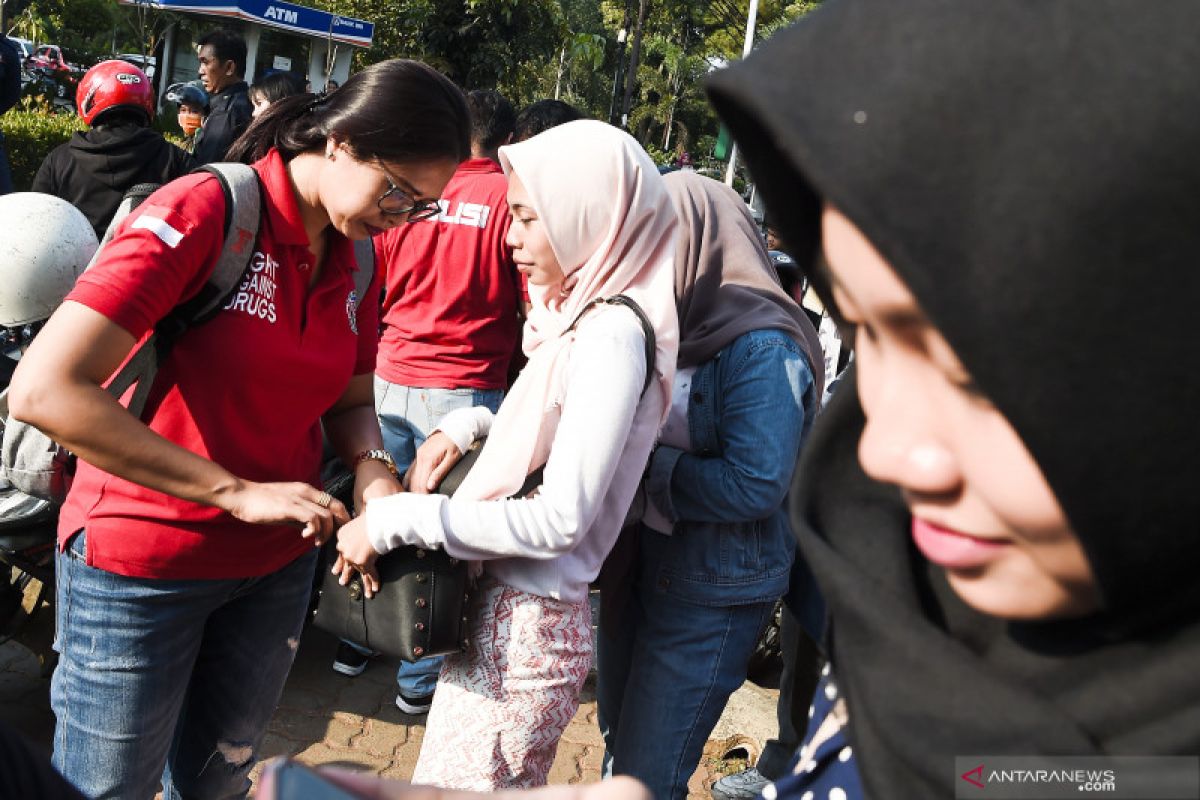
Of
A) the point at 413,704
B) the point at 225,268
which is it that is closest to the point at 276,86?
the point at 413,704

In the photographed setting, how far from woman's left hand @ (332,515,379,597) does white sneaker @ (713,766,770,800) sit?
1907 mm

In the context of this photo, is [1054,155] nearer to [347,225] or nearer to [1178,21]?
[1178,21]

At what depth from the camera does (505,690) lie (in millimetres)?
2166

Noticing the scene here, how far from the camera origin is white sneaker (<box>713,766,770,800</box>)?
3.56 meters

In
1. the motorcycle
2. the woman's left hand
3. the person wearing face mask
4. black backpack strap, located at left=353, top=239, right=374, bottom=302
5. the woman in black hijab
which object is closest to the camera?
the woman in black hijab

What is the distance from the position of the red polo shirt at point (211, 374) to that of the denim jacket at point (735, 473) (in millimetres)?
891

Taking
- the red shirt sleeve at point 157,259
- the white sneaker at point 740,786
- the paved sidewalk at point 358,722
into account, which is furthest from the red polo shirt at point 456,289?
the red shirt sleeve at point 157,259

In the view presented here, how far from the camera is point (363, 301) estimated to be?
8.39 feet

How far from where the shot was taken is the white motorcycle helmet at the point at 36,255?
2707mm

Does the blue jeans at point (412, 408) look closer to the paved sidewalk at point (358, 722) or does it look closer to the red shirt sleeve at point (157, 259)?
the paved sidewalk at point (358, 722)

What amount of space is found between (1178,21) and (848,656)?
1.93 ft

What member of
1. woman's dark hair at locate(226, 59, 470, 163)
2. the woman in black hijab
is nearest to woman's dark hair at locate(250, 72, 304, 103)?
woman's dark hair at locate(226, 59, 470, 163)

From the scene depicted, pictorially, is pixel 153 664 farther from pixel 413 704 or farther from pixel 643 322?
pixel 413 704

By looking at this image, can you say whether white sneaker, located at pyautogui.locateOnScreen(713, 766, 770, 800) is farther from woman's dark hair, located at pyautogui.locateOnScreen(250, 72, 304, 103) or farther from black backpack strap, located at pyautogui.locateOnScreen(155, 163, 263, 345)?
woman's dark hair, located at pyautogui.locateOnScreen(250, 72, 304, 103)
